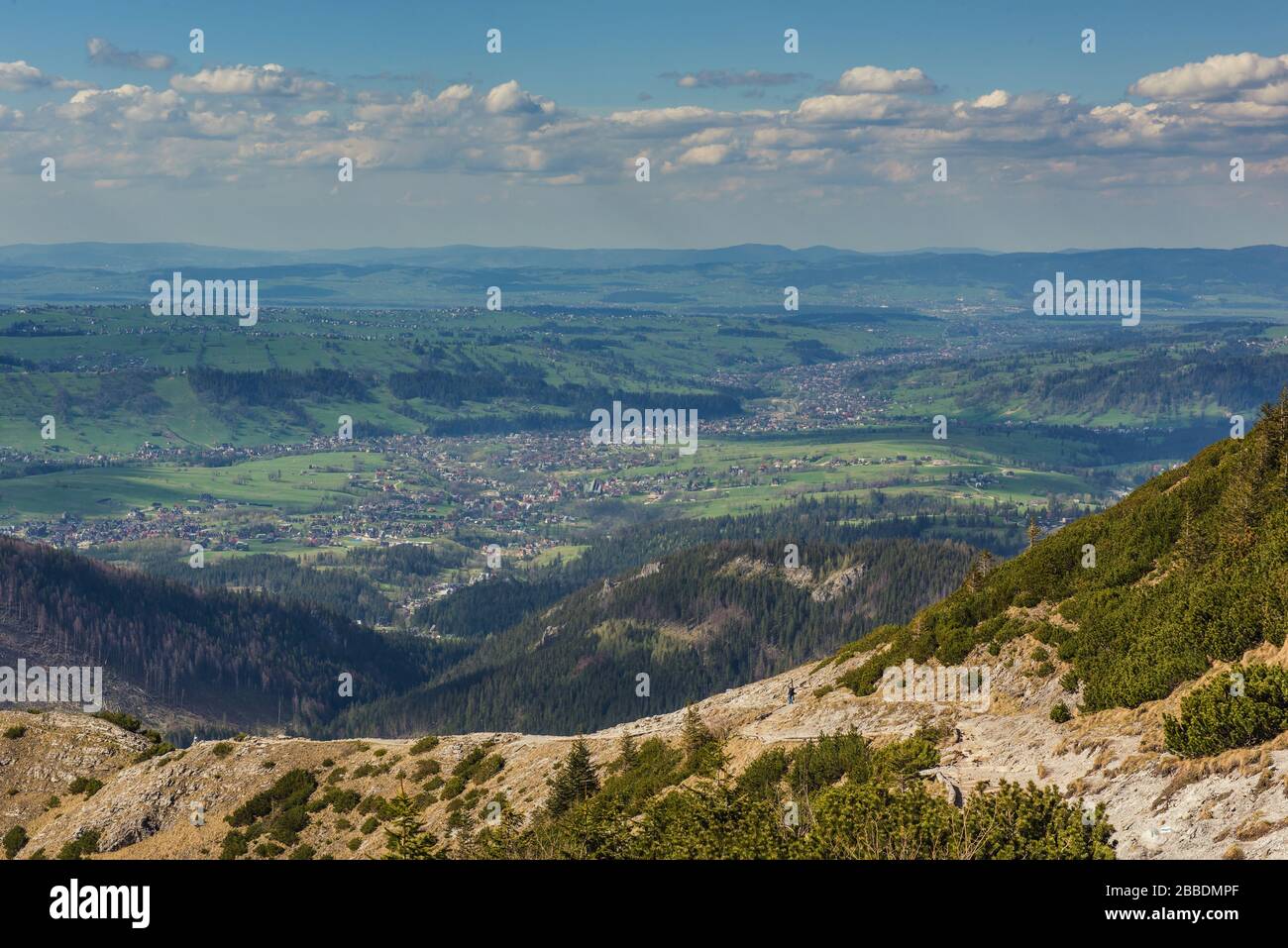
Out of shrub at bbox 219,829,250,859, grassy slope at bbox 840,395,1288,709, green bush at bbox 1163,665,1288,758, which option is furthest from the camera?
shrub at bbox 219,829,250,859

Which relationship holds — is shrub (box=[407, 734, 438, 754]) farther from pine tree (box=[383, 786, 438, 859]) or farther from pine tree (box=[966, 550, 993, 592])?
pine tree (box=[966, 550, 993, 592])

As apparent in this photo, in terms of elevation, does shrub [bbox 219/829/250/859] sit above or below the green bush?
below

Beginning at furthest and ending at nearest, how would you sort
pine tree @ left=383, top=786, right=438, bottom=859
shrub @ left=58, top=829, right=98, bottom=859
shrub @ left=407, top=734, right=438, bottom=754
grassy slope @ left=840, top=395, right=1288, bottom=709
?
shrub @ left=407, top=734, right=438, bottom=754, shrub @ left=58, top=829, right=98, bottom=859, grassy slope @ left=840, top=395, right=1288, bottom=709, pine tree @ left=383, top=786, right=438, bottom=859

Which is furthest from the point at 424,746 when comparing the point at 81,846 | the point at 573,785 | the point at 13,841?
the point at 13,841

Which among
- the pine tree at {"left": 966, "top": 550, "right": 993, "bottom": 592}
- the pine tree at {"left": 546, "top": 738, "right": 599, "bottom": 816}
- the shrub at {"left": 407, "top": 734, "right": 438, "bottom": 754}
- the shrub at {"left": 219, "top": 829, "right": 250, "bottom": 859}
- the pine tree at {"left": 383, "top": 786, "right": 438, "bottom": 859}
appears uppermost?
the pine tree at {"left": 966, "top": 550, "right": 993, "bottom": 592}

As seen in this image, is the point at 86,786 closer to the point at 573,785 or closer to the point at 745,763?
the point at 573,785

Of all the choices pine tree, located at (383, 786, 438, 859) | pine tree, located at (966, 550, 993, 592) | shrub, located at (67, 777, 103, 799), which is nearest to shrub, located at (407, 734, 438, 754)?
pine tree, located at (383, 786, 438, 859)
